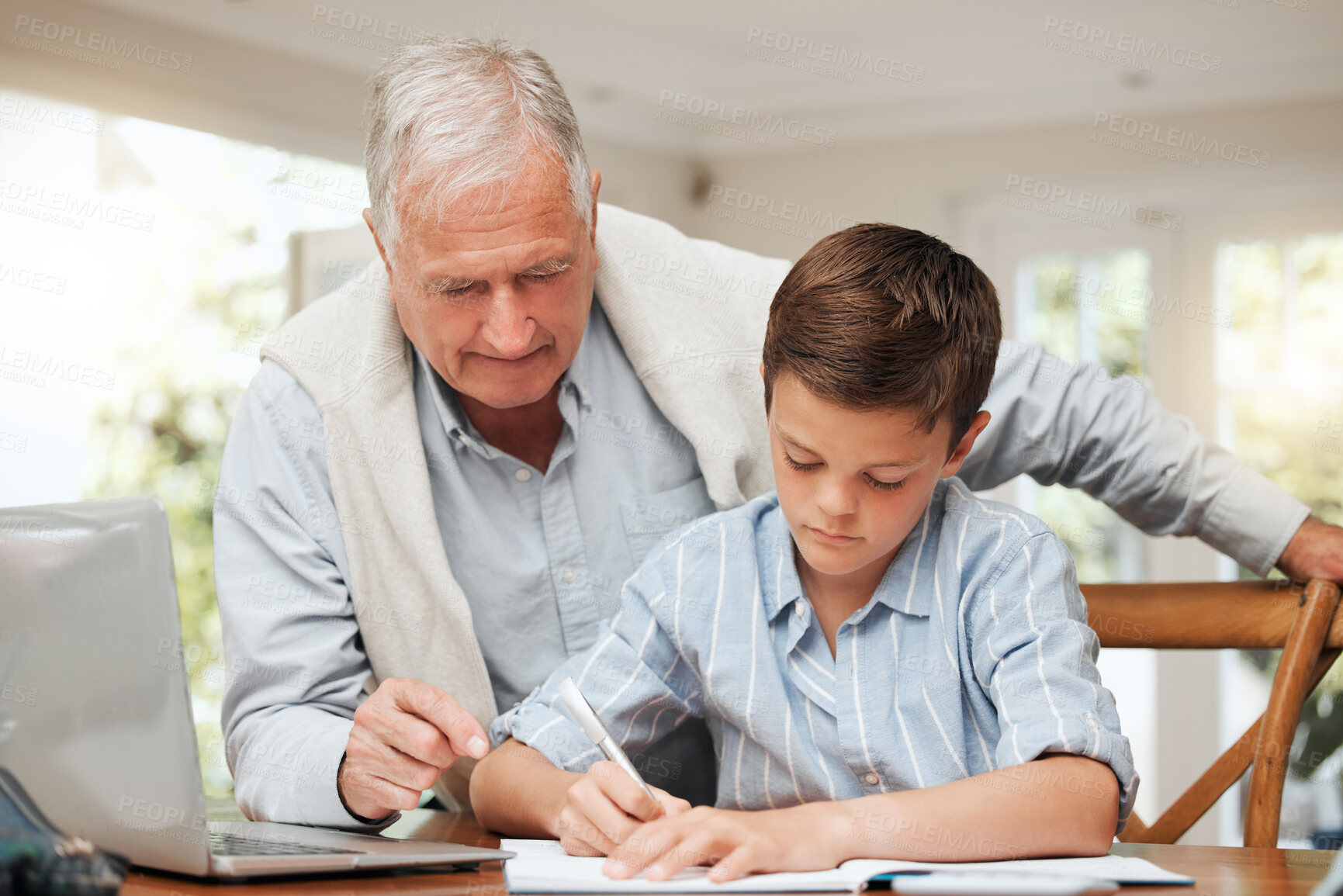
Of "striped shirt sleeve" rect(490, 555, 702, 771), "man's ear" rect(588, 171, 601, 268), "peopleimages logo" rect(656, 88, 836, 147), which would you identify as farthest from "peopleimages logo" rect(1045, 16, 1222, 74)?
"striped shirt sleeve" rect(490, 555, 702, 771)

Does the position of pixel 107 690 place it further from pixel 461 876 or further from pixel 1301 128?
pixel 1301 128

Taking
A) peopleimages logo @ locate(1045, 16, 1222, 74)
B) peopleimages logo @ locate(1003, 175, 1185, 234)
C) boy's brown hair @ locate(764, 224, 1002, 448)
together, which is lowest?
boy's brown hair @ locate(764, 224, 1002, 448)

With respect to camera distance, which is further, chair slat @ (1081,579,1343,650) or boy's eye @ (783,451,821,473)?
chair slat @ (1081,579,1343,650)

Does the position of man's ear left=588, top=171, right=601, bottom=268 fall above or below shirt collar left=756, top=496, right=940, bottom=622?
above

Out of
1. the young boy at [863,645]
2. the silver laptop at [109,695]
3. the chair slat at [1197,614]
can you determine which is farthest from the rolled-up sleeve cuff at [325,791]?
the chair slat at [1197,614]

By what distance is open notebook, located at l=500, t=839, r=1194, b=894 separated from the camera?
755 millimetres

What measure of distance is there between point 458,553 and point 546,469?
5.9 inches

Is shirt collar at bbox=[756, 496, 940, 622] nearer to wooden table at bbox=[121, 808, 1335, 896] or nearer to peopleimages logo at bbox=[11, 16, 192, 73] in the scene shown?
wooden table at bbox=[121, 808, 1335, 896]

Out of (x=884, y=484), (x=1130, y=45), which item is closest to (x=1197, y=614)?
(x=884, y=484)

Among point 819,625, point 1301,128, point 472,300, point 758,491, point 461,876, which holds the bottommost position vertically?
point 461,876

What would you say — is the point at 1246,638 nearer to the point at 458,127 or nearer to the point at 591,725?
the point at 591,725

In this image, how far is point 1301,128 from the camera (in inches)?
172

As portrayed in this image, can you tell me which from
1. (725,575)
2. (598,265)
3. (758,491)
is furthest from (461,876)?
(598,265)

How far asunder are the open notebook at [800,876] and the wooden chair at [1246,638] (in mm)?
376
